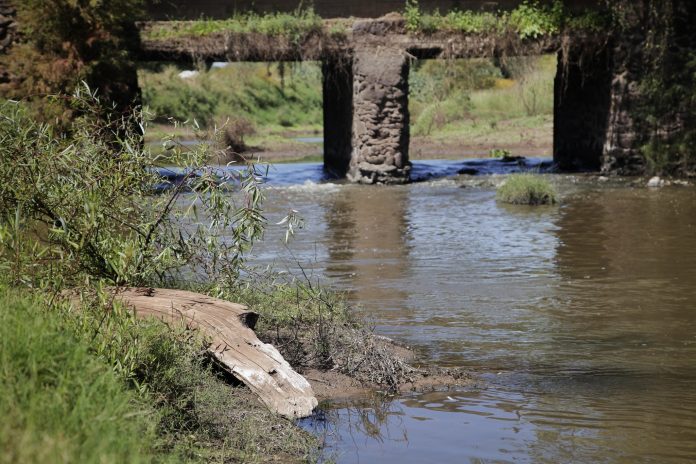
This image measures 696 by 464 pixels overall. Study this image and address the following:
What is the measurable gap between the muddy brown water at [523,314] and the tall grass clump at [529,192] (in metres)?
0.31

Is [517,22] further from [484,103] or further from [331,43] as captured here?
[484,103]

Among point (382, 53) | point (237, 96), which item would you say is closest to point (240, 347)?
point (382, 53)

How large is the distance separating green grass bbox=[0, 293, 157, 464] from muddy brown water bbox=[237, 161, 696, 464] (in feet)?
5.99

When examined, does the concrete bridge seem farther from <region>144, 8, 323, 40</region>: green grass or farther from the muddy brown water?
the muddy brown water

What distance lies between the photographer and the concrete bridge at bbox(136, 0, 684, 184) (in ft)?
68.6

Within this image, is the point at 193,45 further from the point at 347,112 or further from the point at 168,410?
the point at 168,410

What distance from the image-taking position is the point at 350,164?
2264 cm

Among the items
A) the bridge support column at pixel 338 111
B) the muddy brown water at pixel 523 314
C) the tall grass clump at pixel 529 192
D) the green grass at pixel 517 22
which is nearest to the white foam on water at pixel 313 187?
the bridge support column at pixel 338 111

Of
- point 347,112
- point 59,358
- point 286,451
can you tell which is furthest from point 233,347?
point 347,112

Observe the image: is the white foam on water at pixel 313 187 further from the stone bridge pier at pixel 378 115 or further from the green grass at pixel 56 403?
the green grass at pixel 56 403

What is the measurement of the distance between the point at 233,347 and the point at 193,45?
15595 mm

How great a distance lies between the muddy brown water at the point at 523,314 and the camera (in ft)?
20.4

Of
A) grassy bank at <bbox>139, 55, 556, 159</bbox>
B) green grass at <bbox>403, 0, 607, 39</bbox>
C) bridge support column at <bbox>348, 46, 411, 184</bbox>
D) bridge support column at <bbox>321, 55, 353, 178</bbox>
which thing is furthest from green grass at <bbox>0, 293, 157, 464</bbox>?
grassy bank at <bbox>139, 55, 556, 159</bbox>

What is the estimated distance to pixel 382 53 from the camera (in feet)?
68.4
